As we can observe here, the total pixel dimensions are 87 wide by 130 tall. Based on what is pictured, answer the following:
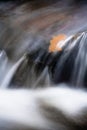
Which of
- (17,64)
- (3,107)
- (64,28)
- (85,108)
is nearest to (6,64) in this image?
(17,64)

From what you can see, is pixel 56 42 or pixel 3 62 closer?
pixel 56 42

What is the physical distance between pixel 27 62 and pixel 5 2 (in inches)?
40.5

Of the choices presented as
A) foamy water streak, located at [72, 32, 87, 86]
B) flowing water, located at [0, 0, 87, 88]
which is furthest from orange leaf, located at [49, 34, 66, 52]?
foamy water streak, located at [72, 32, 87, 86]

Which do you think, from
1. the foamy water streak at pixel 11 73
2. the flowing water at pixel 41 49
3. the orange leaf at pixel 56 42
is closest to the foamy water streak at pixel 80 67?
the flowing water at pixel 41 49

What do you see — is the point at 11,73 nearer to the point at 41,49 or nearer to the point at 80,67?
the point at 41,49

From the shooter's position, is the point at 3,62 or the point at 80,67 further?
the point at 3,62

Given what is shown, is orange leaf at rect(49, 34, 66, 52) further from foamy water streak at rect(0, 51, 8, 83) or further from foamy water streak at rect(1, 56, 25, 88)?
foamy water streak at rect(0, 51, 8, 83)

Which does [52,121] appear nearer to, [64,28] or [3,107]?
[3,107]

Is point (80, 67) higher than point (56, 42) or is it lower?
lower

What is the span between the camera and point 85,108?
6.57 feet

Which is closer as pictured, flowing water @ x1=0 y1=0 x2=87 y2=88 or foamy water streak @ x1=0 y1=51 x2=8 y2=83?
flowing water @ x1=0 y1=0 x2=87 y2=88

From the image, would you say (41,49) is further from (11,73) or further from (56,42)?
(11,73)

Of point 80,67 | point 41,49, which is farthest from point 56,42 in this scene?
point 80,67

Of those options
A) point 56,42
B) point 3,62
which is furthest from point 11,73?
point 56,42
